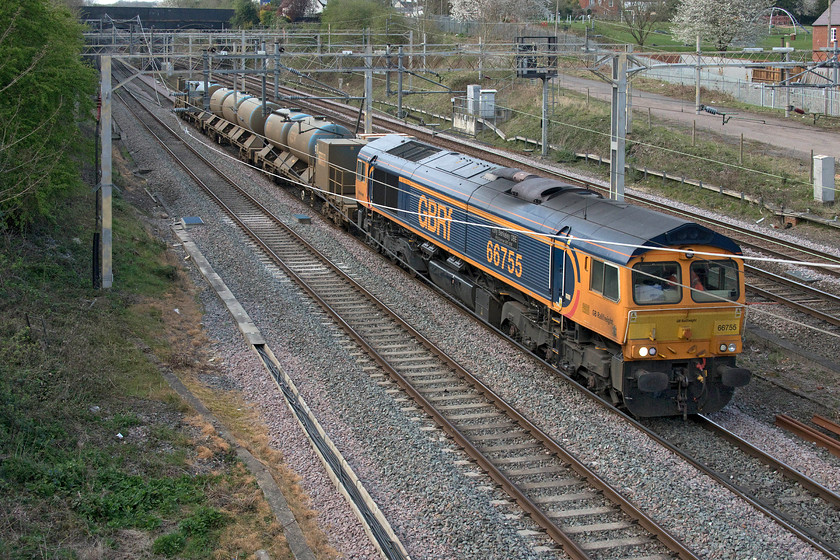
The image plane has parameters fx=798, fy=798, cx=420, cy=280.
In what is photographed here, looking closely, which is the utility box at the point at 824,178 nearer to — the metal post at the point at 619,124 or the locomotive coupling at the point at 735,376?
the metal post at the point at 619,124

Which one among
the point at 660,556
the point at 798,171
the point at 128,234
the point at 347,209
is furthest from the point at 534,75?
the point at 660,556

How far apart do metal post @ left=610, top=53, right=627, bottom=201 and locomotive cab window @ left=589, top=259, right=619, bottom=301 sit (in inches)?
255

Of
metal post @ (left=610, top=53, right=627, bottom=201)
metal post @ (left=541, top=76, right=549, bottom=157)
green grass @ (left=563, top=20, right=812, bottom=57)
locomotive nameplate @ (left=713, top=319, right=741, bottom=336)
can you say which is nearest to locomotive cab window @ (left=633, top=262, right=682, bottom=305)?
locomotive nameplate @ (left=713, top=319, right=741, bottom=336)

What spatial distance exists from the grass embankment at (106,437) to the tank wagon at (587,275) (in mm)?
5488

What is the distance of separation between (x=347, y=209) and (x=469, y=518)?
16.6 metres

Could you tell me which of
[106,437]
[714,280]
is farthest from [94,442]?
[714,280]

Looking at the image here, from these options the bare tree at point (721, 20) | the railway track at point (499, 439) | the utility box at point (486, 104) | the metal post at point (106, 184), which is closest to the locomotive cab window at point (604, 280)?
the railway track at point (499, 439)

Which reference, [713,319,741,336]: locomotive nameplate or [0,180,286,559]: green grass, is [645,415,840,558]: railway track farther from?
[0,180,286,559]: green grass

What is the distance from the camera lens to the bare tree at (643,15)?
6806cm

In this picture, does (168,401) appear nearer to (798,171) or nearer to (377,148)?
(377,148)

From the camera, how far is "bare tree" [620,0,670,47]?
68.1 meters

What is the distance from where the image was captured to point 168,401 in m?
12.7

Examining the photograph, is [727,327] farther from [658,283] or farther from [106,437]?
[106,437]

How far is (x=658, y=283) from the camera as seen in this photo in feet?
39.8
